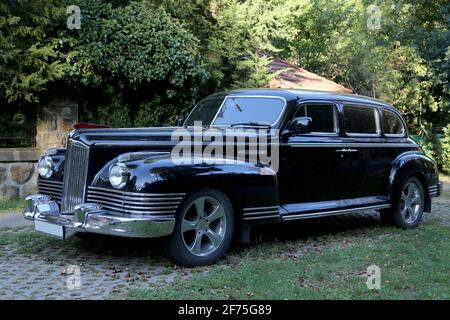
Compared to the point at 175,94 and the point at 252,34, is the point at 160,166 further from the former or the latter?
the point at 252,34

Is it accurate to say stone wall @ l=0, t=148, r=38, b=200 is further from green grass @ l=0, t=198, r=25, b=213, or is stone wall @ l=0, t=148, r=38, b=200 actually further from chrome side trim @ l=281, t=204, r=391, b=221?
chrome side trim @ l=281, t=204, r=391, b=221

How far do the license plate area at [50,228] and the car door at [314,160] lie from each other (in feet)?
8.12

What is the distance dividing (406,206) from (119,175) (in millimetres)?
4705

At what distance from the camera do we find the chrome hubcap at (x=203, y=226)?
5.64 meters

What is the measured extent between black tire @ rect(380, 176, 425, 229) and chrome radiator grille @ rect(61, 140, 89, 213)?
447cm

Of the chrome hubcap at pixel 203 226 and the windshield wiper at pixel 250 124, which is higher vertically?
the windshield wiper at pixel 250 124

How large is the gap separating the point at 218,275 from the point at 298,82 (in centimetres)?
1365

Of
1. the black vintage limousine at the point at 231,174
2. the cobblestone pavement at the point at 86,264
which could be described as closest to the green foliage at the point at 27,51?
the cobblestone pavement at the point at 86,264

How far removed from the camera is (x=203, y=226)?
225 inches

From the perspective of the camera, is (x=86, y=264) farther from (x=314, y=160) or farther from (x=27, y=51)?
(x=27, y=51)

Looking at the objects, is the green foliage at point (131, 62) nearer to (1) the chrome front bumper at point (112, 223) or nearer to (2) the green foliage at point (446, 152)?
(1) the chrome front bumper at point (112, 223)

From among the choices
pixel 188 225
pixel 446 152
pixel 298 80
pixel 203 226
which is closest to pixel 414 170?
pixel 203 226

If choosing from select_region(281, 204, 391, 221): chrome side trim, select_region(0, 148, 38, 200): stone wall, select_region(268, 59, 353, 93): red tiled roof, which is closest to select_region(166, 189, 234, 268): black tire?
select_region(281, 204, 391, 221): chrome side trim
